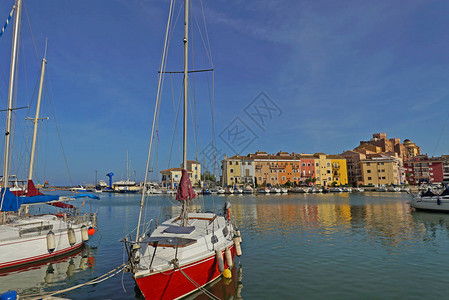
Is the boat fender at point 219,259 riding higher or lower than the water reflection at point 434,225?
higher

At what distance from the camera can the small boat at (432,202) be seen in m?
34.3

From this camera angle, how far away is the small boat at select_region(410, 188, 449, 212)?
3434 cm

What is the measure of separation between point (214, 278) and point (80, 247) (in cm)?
1298

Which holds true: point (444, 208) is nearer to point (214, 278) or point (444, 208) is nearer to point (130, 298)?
point (214, 278)

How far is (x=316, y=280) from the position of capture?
12305mm

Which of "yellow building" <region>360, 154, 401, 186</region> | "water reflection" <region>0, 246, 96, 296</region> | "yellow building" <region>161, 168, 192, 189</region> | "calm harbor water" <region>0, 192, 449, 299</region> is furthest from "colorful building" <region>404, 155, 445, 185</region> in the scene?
"water reflection" <region>0, 246, 96, 296</region>

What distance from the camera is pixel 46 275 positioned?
45.5 ft

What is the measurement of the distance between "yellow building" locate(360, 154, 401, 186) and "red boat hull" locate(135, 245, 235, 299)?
122509 millimetres

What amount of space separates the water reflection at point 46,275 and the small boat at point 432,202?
39.6 m

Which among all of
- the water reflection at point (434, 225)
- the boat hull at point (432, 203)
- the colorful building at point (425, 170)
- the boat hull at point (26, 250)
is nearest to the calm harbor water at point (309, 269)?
the water reflection at point (434, 225)

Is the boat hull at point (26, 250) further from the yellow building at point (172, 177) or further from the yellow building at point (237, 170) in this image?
the yellow building at point (172, 177)

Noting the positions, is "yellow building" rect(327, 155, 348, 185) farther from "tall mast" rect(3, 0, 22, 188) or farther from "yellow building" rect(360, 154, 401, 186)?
"tall mast" rect(3, 0, 22, 188)

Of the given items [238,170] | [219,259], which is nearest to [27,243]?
[219,259]

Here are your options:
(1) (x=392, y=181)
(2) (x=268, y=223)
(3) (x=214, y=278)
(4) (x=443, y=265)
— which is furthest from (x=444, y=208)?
(1) (x=392, y=181)
